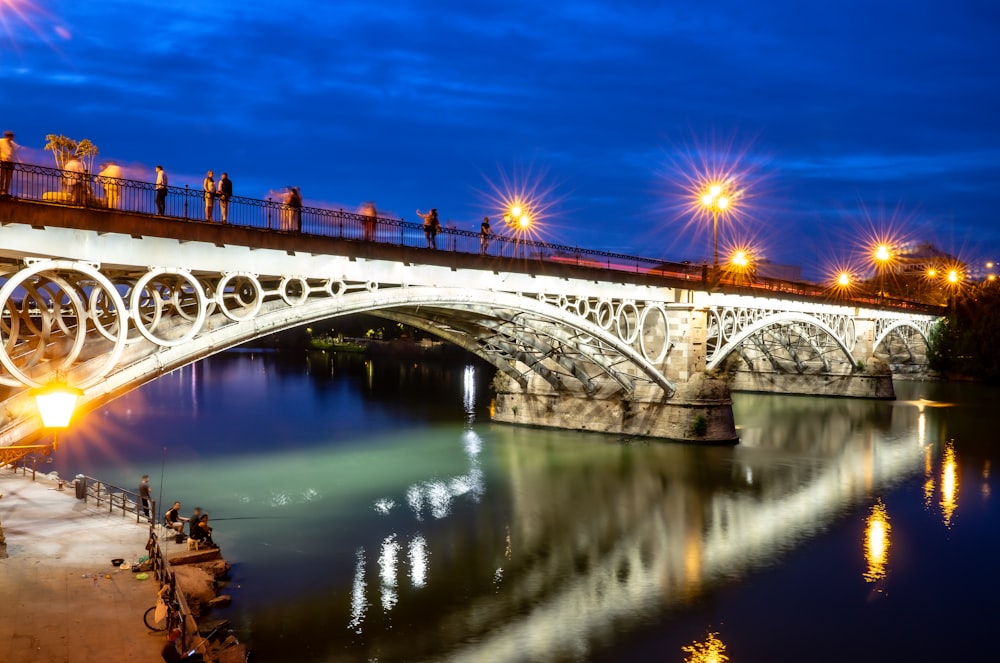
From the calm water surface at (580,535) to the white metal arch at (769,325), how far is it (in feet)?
13.1

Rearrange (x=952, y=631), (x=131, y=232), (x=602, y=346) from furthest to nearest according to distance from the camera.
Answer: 1. (x=602, y=346)
2. (x=131, y=232)
3. (x=952, y=631)

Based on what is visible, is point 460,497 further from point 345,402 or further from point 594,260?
point 345,402

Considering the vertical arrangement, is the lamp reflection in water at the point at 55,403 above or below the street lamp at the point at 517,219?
below

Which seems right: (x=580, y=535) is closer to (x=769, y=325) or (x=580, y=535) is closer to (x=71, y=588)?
(x=71, y=588)

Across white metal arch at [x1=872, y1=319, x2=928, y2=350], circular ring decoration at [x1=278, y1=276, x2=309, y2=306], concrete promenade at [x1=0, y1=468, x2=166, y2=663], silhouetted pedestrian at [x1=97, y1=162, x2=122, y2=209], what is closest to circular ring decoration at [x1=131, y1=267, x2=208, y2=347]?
silhouetted pedestrian at [x1=97, y1=162, x2=122, y2=209]

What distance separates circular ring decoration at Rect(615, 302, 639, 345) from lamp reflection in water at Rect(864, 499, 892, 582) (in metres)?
10.1

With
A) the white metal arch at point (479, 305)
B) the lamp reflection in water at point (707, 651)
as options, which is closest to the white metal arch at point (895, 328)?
the white metal arch at point (479, 305)

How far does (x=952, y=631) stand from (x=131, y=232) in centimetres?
1519

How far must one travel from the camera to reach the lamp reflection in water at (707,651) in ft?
40.7

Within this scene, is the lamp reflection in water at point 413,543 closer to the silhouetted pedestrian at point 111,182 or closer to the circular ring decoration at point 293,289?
the circular ring decoration at point 293,289

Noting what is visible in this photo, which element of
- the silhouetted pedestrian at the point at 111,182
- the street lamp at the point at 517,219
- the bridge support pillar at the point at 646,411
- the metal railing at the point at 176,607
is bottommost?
the metal railing at the point at 176,607

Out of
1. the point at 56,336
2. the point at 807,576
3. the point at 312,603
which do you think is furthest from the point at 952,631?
the point at 56,336

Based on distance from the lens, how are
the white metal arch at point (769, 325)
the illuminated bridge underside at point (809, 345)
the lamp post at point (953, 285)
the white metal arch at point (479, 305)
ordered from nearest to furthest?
the white metal arch at point (479, 305)
the white metal arch at point (769, 325)
the illuminated bridge underside at point (809, 345)
the lamp post at point (953, 285)

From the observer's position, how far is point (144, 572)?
12.6 meters
